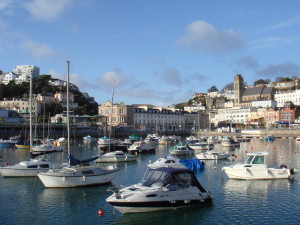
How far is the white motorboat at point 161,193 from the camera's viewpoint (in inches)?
772

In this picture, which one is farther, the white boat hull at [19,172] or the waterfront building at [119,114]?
the waterfront building at [119,114]

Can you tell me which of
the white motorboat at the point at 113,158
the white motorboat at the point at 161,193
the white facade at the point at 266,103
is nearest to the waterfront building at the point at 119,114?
the white facade at the point at 266,103

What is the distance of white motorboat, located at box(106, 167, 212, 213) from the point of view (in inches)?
772

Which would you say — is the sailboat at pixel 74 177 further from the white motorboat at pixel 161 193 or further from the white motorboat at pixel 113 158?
the white motorboat at pixel 113 158

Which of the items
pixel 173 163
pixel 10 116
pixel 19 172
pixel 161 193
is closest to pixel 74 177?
pixel 19 172

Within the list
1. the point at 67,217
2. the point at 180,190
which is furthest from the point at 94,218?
the point at 180,190

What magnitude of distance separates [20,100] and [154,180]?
495 ft

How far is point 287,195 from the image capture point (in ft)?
81.8

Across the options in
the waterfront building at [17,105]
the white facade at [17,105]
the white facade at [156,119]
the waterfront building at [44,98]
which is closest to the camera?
the waterfront building at [17,105]

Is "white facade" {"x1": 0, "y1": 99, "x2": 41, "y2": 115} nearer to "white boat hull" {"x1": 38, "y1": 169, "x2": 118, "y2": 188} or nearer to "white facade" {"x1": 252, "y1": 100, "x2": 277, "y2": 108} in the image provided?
"white facade" {"x1": 252, "y1": 100, "x2": 277, "y2": 108}

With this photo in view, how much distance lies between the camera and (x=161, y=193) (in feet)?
66.3

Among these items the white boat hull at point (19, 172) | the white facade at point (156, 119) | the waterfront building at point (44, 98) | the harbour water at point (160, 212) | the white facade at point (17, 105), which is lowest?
the harbour water at point (160, 212)

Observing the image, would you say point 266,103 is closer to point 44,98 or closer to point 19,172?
point 44,98

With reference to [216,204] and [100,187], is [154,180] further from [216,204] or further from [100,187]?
[100,187]
